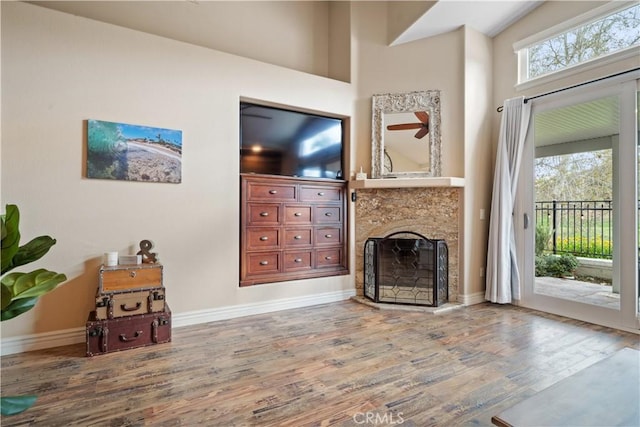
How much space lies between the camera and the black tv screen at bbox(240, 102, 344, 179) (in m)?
3.65

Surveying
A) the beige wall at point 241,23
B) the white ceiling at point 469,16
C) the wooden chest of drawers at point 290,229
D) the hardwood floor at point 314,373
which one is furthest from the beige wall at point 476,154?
the beige wall at point 241,23

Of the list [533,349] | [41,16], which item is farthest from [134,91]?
[533,349]

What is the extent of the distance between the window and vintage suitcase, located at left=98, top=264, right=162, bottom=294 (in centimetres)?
465

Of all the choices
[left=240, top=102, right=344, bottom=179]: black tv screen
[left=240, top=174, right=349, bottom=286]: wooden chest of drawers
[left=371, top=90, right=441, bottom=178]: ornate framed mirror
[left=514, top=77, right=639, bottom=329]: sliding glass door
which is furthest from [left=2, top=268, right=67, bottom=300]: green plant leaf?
[left=514, top=77, right=639, bottom=329]: sliding glass door

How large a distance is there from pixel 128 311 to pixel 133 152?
1439 millimetres

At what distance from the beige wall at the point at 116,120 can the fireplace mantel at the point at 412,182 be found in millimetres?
1479

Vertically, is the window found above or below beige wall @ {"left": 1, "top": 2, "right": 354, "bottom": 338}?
above

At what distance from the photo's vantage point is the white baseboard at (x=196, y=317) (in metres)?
2.57

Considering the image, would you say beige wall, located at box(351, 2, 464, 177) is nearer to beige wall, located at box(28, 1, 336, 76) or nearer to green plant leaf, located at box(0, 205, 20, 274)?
beige wall, located at box(28, 1, 336, 76)

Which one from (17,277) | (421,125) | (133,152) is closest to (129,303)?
(133,152)

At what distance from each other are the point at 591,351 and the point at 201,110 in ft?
13.6

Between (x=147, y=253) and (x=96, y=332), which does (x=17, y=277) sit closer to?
(x=96, y=332)

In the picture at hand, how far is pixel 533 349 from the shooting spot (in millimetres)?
2629

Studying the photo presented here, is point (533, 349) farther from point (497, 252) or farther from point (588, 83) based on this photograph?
point (588, 83)
